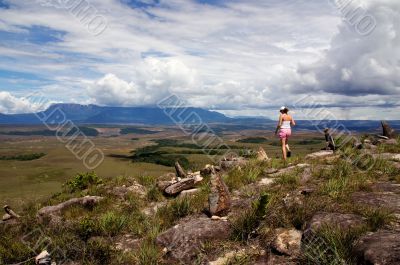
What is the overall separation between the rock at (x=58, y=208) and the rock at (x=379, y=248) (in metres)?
11.7

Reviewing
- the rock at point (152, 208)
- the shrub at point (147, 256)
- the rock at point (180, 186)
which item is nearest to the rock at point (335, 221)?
the shrub at point (147, 256)

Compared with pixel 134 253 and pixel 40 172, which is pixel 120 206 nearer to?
pixel 134 253

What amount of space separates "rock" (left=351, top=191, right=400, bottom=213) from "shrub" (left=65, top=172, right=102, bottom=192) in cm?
1530

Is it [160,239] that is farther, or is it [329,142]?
[329,142]

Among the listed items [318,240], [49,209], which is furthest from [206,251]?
A: [49,209]

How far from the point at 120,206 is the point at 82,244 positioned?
16.0 feet

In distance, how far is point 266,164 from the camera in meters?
19.9

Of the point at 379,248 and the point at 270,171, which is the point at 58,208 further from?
the point at 379,248

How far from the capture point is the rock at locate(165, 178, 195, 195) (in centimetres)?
1709

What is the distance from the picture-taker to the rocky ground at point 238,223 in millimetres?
9422

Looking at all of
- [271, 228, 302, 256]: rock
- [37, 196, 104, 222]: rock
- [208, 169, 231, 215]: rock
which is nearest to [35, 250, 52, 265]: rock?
[37, 196, 104, 222]: rock

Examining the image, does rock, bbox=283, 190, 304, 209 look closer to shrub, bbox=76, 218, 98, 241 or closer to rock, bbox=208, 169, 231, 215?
rock, bbox=208, 169, 231, 215

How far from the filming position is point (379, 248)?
8.02m

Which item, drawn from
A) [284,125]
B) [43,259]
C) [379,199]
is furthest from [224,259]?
[284,125]
